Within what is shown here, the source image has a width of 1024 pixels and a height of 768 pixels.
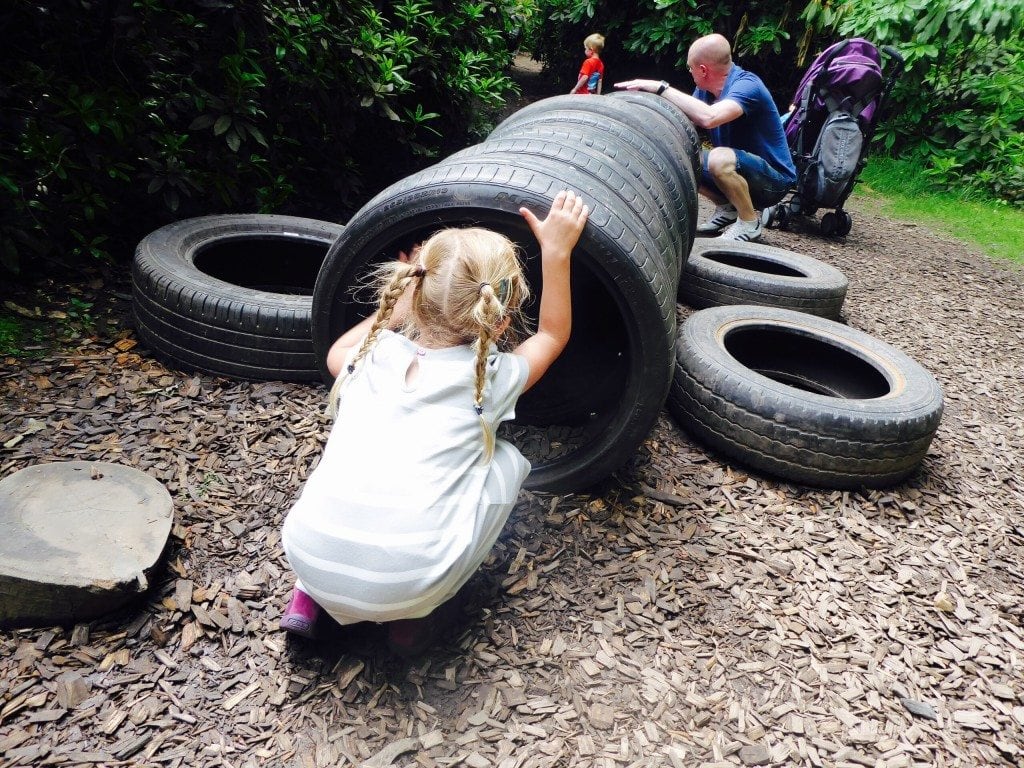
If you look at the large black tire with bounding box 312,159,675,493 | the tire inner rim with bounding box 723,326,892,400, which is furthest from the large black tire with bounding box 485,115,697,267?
the tire inner rim with bounding box 723,326,892,400

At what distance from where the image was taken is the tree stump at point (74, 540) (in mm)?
1789

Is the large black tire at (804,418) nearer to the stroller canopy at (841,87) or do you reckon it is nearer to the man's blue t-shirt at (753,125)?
the man's blue t-shirt at (753,125)

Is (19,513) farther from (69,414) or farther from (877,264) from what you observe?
(877,264)

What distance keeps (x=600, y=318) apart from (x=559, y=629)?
134 cm

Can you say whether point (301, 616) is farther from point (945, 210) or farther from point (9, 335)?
point (945, 210)

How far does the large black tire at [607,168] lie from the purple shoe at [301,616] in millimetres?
1480

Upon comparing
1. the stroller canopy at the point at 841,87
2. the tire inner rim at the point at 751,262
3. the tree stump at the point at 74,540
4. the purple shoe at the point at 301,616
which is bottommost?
the purple shoe at the point at 301,616

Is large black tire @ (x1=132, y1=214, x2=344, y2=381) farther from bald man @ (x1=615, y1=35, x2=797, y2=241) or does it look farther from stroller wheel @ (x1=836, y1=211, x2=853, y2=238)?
stroller wheel @ (x1=836, y1=211, x2=853, y2=238)

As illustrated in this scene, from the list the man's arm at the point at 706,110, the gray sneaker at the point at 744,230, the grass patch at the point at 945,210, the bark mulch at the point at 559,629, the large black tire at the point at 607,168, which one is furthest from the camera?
the grass patch at the point at 945,210

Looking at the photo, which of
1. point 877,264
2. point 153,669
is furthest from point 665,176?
point 877,264

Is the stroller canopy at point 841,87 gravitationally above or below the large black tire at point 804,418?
above

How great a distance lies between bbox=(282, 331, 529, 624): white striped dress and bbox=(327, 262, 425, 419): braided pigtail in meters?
0.05

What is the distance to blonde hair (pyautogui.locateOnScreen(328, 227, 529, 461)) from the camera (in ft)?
5.77

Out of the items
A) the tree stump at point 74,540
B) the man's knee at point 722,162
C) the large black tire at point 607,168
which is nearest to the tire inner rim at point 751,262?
the man's knee at point 722,162
